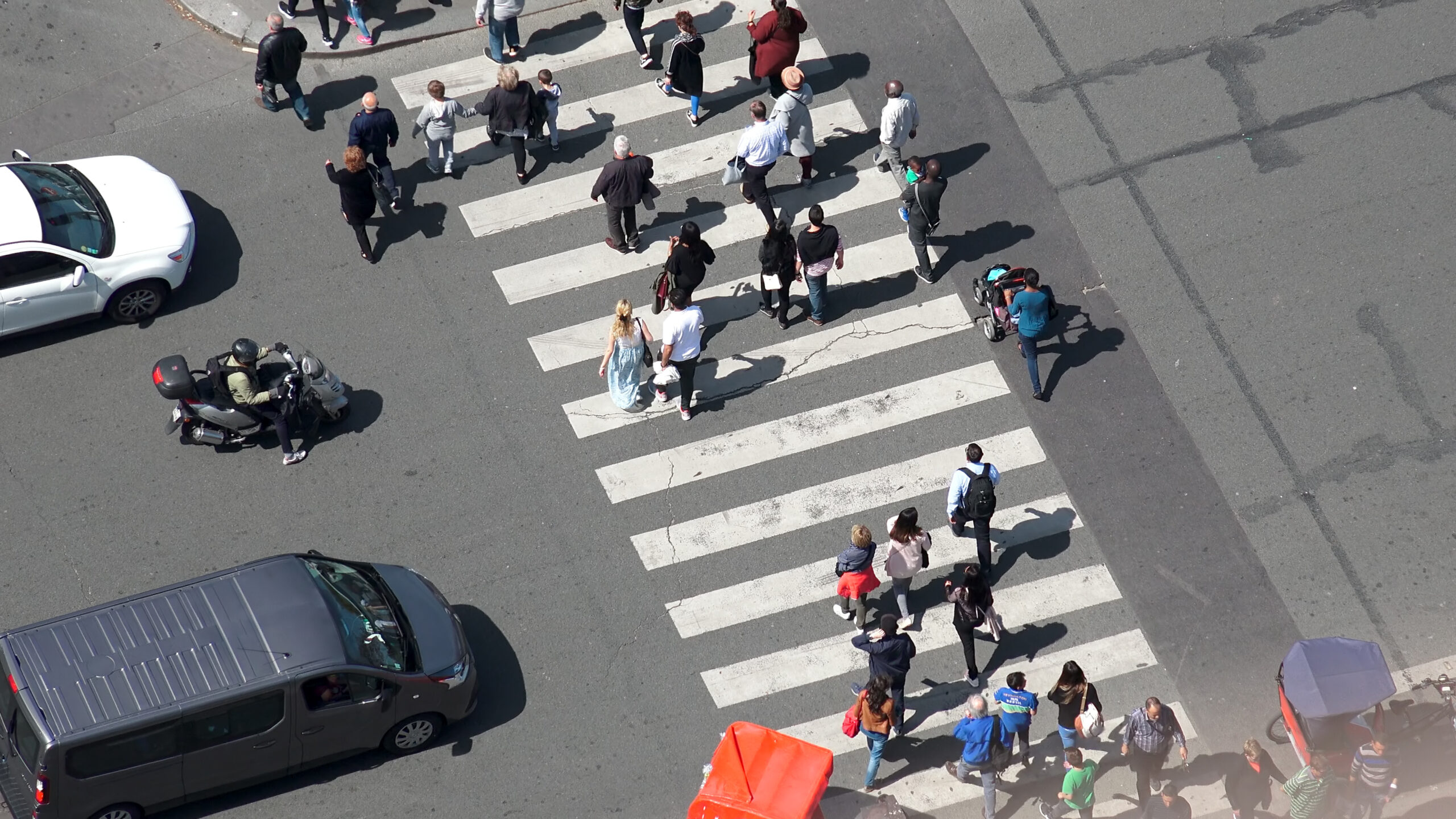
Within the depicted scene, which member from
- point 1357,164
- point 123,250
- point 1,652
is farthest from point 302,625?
point 1357,164

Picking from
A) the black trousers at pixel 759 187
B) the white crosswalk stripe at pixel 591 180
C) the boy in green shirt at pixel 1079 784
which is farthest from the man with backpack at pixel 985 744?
the white crosswalk stripe at pixel 591 180

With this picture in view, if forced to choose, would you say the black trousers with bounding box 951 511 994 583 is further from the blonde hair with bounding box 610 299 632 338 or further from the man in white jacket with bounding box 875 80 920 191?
the man in white jacket with bounding box 875 80 920 191

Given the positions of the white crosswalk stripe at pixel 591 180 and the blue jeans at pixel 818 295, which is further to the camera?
the white crosswalk stripe at pixel 591 180

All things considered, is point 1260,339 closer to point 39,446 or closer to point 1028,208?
point 1028,208

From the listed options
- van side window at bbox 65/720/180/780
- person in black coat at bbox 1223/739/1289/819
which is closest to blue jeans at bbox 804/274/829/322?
person in black coat at bbox 1223/739/1289/819

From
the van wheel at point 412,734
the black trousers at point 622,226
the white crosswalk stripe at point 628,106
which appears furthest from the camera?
the white crosswalk stripe at point 628,106

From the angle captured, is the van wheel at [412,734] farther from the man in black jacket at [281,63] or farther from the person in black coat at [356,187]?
the man in black jacket at [281,63]

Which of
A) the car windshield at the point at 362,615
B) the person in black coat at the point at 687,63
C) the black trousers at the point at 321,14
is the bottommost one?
the car windshield at the point at 362,615

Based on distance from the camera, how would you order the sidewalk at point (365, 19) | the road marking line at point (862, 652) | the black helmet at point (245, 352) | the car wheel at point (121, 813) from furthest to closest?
1. the sidewalk at point (365, 19)
2. the black helmet at point (245, 352)
3. the road marking line at point (862, 652)
4. the car wheel at point (121, 813)
